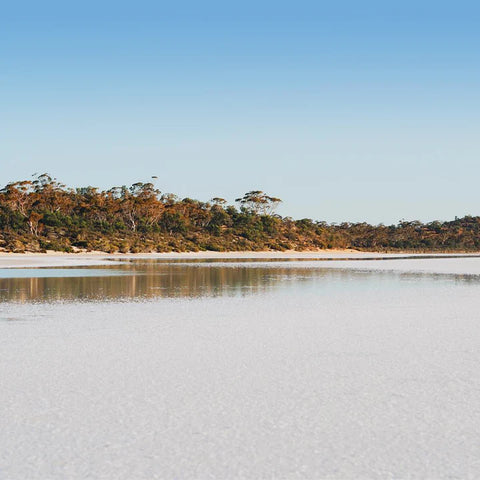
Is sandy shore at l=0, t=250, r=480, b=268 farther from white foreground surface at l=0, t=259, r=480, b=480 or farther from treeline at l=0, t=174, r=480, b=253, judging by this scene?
white foreground surface at l=0, t=259, r=480, b=480

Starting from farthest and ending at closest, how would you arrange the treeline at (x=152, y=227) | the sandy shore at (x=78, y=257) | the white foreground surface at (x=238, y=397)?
1. the treeline at (x=152, y=227)
2. the sandy shore at (x=78, y=257)
3. the white foreground surface at (x=238, y=397)

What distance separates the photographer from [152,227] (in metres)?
77.7

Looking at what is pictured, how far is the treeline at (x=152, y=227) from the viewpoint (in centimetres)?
6225

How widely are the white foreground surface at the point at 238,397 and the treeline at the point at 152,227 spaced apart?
44.2 meters

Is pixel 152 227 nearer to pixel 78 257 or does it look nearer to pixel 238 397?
pixel 78 257

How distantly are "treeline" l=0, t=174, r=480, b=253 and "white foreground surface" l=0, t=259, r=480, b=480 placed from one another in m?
44.2

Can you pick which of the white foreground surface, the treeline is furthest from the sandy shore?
the white foreground surface

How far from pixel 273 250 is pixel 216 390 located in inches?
2855

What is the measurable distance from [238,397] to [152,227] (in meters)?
72.3

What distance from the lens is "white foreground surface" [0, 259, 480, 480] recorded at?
4.48 meters

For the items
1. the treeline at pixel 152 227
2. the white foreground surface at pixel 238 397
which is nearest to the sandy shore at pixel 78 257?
the treeline at pixel 152 227

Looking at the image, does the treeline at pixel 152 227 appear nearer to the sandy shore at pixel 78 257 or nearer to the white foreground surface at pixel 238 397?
the sandy shore at pixel 78 257

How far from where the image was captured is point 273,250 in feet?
259

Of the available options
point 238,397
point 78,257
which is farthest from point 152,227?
point 238,397
